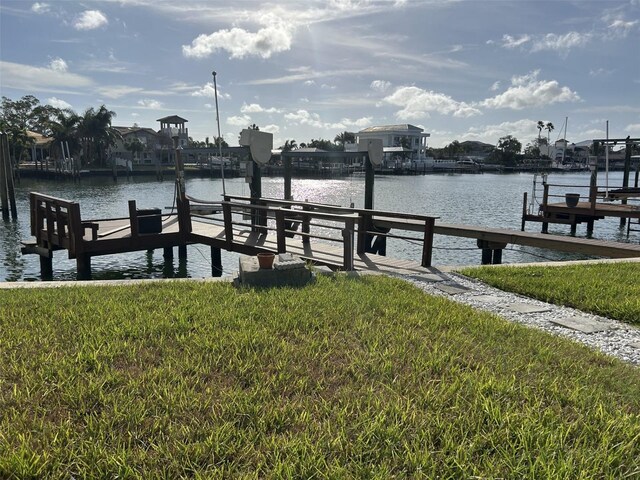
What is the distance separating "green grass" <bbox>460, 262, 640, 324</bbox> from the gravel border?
0.14 metres

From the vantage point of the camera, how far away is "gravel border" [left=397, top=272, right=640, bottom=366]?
4.23 m

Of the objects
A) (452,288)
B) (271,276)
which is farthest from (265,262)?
(452,288)

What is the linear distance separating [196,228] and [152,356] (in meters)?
9.04

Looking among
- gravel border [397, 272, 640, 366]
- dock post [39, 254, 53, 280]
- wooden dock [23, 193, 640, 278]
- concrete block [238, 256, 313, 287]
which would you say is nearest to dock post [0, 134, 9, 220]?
wooden dock [23, 193, 640, 278]

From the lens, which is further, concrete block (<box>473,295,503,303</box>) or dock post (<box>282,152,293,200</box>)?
dock post (<box>282,152,293,200</box>)

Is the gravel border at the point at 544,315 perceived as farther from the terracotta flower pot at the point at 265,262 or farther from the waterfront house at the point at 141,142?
the waterfront house at the point at 141,142

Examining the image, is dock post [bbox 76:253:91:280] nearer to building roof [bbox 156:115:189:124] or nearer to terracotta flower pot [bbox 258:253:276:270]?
terracotta flower pot [bbox 258:253:276:270]

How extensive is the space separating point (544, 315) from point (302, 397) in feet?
11.4

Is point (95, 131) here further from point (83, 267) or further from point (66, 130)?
point (83, 267)

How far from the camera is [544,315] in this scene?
17.0 ft

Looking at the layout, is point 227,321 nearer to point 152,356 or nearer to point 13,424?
point 152,356

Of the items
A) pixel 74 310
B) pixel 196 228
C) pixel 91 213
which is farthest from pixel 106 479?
pixel 91 213

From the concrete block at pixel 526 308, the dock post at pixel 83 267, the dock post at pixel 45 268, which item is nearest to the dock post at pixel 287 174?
the dock post at pixel 83 267

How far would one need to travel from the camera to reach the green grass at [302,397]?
91.2 inches
